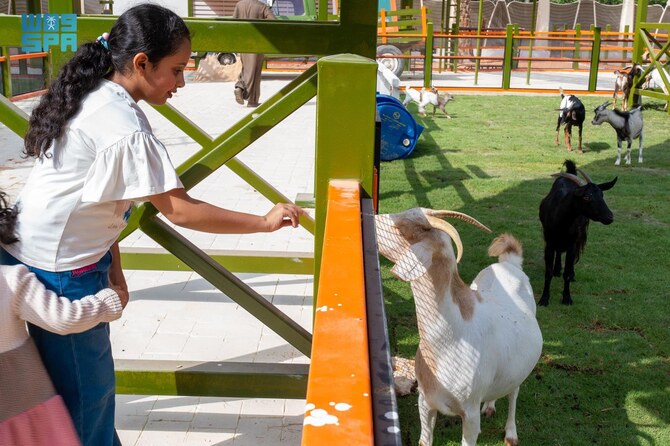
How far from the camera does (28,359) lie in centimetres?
215

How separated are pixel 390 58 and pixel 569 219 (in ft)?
49.1

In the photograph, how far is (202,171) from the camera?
10.4 feet

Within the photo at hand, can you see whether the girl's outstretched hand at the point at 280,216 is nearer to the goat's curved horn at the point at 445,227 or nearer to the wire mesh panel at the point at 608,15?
the goat's curved horn at the point at 445,227

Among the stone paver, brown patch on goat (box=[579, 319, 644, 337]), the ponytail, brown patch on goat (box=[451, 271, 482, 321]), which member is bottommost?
brown patch on goat (box=[579, 319, 644, 337])

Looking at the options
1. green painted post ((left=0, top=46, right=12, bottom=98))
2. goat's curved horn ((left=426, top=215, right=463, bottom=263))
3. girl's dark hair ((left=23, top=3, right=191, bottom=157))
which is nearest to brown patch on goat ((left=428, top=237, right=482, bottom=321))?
goat's curved horn ((left=426, top=215, right=463, bottom=263))

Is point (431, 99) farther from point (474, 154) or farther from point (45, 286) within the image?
point (45, 286)

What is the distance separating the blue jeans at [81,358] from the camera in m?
2.28

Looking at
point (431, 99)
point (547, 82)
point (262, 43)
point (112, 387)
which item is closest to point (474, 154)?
point (431, 99)

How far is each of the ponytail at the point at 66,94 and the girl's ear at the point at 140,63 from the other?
0.33 feet

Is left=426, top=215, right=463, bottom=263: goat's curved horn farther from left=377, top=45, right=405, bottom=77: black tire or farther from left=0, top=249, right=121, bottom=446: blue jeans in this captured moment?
left=377, top=45, right=405, bottom=77: black tire

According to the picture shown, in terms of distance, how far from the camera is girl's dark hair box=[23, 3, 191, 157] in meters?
2.18

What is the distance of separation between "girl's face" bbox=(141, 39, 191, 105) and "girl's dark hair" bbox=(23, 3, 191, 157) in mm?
15

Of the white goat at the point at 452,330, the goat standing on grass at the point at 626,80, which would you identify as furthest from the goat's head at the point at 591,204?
the goat standing on grass at the point at 626,80

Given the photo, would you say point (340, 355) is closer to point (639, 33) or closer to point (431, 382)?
point (431, 382)
